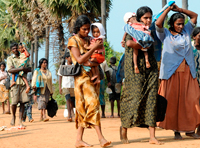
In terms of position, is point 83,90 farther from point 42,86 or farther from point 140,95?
point 42,86

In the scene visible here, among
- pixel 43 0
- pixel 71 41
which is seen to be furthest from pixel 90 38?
pixel 43 0

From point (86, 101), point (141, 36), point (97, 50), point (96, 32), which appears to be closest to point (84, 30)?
point (96, 32)

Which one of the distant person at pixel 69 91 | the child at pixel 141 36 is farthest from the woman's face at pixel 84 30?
the distant person at pixel 69 91

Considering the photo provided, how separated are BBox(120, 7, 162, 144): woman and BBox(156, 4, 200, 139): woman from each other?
64 cm

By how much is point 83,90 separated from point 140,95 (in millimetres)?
883

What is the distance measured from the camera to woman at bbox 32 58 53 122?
35.8ft

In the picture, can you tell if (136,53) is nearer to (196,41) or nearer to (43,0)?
(196,41)

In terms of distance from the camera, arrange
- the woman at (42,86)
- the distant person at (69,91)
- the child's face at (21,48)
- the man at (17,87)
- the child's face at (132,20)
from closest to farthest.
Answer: the child's face at (132,20) < the man at (17,87) < the child's face at (21,48) < the distant person at (69,91) < the woman at (42,86)

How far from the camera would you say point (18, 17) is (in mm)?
27891

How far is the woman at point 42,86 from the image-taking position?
10.9 m

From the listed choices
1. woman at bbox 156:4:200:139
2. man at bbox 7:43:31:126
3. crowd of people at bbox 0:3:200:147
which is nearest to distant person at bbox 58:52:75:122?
man at bbox 7:43:31:126

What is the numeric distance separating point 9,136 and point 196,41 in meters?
4.33

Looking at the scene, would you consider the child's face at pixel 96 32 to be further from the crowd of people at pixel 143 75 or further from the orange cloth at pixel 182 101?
the orange cloth at pixel 182 101

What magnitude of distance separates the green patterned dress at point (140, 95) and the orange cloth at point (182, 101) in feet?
2.38
